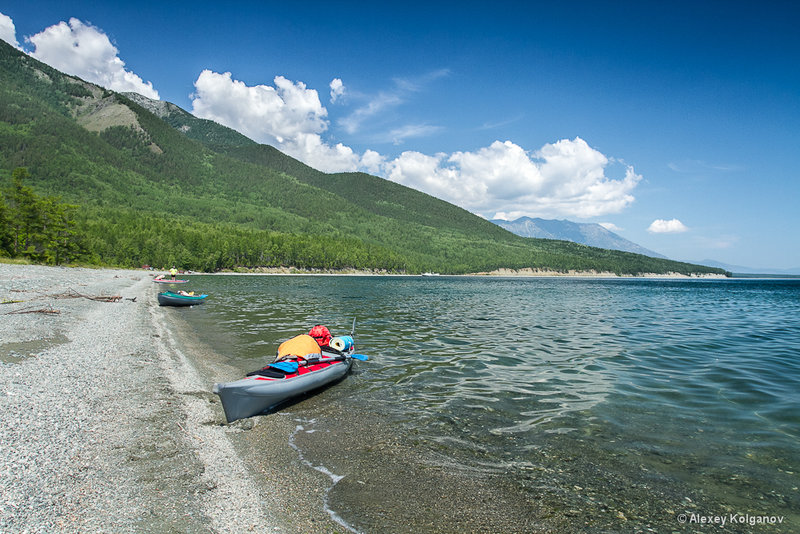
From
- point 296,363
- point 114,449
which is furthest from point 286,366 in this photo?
point 114,449

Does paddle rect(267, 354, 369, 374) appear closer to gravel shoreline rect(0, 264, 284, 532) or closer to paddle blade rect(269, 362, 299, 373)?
paddle blade rect(269, 362, 299, 373)

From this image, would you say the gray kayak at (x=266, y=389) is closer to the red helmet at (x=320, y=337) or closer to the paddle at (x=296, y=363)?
the paddle at (x=296, y=363)

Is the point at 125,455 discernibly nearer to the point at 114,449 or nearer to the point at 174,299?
the point at 114,449

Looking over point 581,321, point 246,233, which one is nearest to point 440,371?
point 581,321

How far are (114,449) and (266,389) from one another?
12.1 ft

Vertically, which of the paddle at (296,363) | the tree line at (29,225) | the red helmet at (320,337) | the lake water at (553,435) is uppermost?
the tree line at (29,225)

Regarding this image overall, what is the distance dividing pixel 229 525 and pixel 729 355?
2466 centimetres

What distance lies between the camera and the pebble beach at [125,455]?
5.79 m

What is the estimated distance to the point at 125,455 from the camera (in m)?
7.64

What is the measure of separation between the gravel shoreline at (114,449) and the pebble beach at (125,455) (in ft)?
0.06

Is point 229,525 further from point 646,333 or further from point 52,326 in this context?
point 646,333

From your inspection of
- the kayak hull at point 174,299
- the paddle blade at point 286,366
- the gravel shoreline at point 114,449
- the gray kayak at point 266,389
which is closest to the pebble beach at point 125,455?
the gravel shoreline at point 114,449

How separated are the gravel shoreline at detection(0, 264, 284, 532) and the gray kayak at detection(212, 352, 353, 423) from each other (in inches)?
23.9

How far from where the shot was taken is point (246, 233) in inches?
7042
